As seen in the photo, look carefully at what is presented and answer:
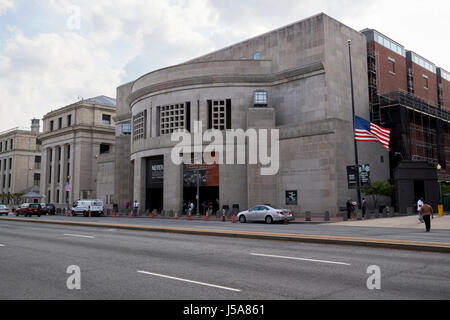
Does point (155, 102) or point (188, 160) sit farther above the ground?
point (155, 102)

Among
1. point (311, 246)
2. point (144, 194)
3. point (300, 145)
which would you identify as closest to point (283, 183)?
point (300, 145)

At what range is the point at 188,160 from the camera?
44.6 meters

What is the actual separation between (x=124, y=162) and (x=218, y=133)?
64.3 feet

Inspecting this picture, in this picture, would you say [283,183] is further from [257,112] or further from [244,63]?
[244,63]

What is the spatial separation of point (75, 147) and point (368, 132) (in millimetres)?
58211

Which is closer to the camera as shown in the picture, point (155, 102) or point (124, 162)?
point (155, 102)

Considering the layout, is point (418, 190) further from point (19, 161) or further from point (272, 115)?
point (19, 161)

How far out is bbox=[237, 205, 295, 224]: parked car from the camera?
93.8ft

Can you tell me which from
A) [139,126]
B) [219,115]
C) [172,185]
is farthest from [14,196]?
[219,115]

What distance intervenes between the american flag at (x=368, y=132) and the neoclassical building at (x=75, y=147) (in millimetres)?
50564

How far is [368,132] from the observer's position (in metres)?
32.9

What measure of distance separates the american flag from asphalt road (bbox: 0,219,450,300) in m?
20.5

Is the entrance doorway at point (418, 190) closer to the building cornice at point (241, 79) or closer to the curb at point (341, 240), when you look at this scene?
the building cornice at point (241, 79)

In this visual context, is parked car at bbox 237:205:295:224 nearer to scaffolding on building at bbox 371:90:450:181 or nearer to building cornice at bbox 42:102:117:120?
scaffolding on building at bbox 371:90:450:181
